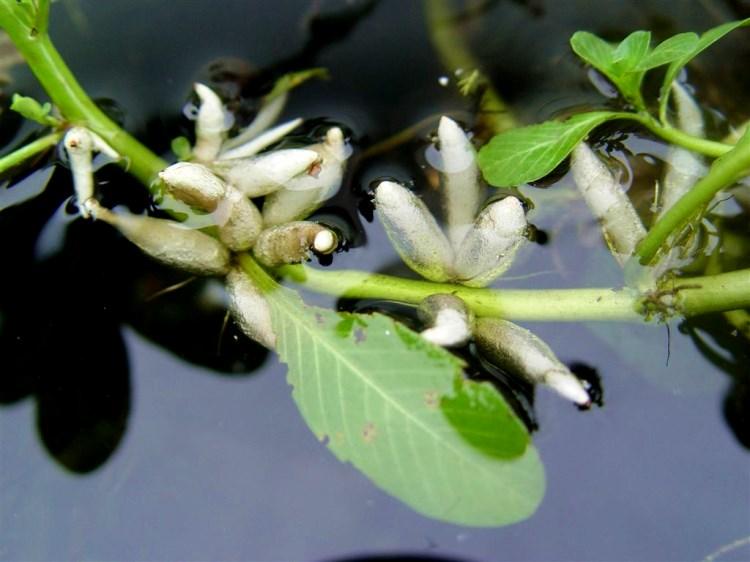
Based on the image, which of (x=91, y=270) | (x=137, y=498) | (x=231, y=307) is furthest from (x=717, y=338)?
(x=91, y=270)

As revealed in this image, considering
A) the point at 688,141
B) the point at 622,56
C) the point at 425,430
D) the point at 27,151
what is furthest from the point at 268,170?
the point at 688,141

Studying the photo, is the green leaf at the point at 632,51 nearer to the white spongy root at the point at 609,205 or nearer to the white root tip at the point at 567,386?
the white spongy root at the point at 609,205

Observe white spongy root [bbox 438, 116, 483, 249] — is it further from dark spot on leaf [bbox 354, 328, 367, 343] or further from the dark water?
dark spot on leaf [bbox 354, 328, 367, 343]

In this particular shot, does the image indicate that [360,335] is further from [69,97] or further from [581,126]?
[69,97]

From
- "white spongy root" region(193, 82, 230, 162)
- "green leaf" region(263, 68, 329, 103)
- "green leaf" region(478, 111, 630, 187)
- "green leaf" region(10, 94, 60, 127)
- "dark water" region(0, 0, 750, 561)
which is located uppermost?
"green leaf" region(10, 94, 60, 127)

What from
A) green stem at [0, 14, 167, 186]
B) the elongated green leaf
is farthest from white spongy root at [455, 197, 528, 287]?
green stem at [0, 14, 167, 186]

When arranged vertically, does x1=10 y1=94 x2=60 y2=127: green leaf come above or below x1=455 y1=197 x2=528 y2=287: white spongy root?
above

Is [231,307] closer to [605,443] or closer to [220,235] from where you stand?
[220,235]
